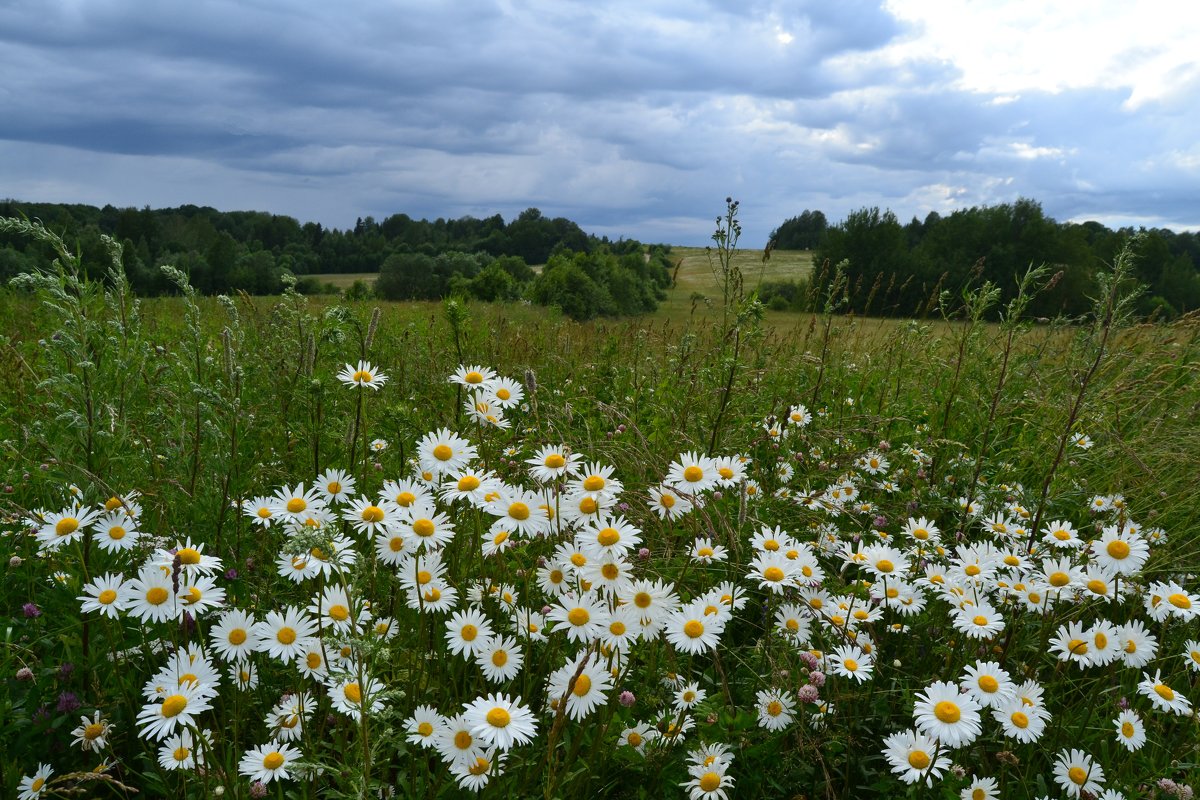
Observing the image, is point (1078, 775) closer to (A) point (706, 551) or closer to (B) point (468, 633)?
(A) point (706, 551)

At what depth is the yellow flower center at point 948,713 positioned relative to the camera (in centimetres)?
160

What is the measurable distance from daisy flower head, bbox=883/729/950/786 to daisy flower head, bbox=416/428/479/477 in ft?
4.31

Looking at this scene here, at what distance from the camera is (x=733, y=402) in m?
4.12

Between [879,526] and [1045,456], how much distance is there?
159cm

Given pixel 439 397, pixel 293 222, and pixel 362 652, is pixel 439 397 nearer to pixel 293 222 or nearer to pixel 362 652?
pixel 362 652

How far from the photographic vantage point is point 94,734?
1686 mm

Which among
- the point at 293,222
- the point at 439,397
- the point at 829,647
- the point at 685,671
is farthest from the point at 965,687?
the point at 293,222

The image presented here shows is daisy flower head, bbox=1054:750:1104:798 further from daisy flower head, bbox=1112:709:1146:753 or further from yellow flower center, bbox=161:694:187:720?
yellow flower center, bbox=161:694:187:720

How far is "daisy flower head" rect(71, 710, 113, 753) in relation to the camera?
165 cm

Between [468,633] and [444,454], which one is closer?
[468,633]

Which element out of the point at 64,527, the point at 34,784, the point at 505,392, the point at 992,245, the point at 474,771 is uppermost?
the point at 992,245

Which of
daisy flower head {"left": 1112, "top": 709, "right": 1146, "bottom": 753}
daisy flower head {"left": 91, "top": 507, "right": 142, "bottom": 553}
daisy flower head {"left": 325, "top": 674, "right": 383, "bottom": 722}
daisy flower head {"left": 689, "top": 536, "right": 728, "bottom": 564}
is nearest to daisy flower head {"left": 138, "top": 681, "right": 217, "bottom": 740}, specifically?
daisy flower head {"left": 325, "top": 674, "right": 383, "bottom": 722}

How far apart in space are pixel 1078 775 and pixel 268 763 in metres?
2.03

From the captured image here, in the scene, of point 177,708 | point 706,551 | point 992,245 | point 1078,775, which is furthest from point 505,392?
point 992,245
